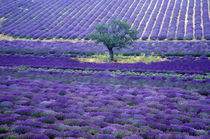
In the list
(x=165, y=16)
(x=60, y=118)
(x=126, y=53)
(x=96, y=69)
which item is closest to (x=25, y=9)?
(x=165, y=16)

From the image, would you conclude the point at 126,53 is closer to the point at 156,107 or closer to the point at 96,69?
the point at 96,69

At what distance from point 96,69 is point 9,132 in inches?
671

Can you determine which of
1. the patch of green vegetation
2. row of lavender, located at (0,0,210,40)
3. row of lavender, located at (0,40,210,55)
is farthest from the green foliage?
row of lavender, located at (0,0,210,40)

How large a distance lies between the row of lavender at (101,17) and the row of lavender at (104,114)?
3168cm

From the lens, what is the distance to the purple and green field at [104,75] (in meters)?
7.08

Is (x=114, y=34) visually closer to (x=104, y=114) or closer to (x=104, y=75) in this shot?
(x=104, y=75)

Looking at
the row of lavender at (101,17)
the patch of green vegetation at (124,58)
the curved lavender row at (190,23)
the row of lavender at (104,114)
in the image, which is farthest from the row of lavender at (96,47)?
the row of lavender at (104,114)

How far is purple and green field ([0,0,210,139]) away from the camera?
23.2 feet

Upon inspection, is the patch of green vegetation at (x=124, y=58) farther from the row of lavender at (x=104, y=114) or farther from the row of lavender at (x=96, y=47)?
the row of lavender at (x=104, y=114)

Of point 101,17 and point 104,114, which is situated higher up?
point 101,17

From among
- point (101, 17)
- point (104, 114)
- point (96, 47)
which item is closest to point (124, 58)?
point (96, 47)

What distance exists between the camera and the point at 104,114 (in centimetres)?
834

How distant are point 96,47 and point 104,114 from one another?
30137 mm

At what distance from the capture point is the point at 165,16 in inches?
2077
